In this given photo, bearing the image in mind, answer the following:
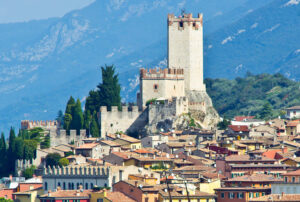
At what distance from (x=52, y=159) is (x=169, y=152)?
8975mm

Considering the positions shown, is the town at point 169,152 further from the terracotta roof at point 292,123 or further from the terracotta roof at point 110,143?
the terracotta roof at point 292,123

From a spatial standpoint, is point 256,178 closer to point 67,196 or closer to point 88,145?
point 67,196

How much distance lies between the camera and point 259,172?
79.8m

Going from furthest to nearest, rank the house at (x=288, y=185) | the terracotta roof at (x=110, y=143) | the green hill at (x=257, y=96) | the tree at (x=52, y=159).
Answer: the green hill at (x=257, y=96) < the terracotta roof at (x=110, y=143) < the tree at (x=52, y=159) < the house at (x=288, y=185)

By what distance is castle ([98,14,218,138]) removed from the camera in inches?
4171

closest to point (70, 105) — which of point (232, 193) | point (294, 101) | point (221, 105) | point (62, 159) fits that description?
point (62, 159)

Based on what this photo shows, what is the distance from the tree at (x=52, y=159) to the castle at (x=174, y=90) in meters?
10.0

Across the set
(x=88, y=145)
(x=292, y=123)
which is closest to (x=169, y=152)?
(x=88, y=145)

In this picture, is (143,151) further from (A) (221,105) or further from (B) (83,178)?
(A) (221,105)

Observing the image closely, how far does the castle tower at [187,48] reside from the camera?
11144 centimetres

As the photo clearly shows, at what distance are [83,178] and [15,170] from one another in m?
20.7

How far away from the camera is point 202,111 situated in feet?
356

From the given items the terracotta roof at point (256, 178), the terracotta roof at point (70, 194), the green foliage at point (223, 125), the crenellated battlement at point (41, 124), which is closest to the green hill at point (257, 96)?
the green foliage at point (223, 125)

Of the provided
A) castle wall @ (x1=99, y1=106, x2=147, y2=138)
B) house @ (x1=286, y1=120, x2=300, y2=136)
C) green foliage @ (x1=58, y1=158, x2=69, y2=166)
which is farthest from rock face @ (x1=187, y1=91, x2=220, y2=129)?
green foliage @ (x1=58, y1=158, x2=69, y2=166)
